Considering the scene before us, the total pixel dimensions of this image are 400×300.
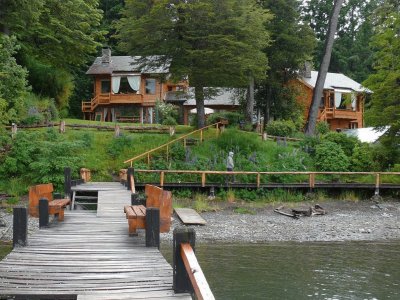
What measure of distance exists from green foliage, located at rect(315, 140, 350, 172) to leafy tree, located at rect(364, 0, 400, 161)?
8.42ft

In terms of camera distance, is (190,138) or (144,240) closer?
(144,240)

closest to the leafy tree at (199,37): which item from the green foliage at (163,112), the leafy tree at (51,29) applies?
the leafy tree at (51,29)

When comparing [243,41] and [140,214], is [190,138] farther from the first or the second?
[140,214]

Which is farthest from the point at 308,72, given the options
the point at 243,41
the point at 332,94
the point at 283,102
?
the point at 243,41

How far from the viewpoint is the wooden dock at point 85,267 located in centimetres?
603

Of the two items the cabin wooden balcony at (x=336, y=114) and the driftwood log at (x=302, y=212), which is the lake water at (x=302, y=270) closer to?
the driftwood log at (x=302, y=212)

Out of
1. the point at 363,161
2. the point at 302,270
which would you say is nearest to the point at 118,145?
the point at 363,161

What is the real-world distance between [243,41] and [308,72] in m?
21.8

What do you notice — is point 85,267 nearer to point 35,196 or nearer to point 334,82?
point 35,196

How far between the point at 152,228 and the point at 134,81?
36142 mm

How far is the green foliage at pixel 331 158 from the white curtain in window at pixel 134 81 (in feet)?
67.3

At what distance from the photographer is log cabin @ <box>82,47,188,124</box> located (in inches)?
1724

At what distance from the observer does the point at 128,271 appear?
7.00 metres

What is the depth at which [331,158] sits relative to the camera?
26844 mm
